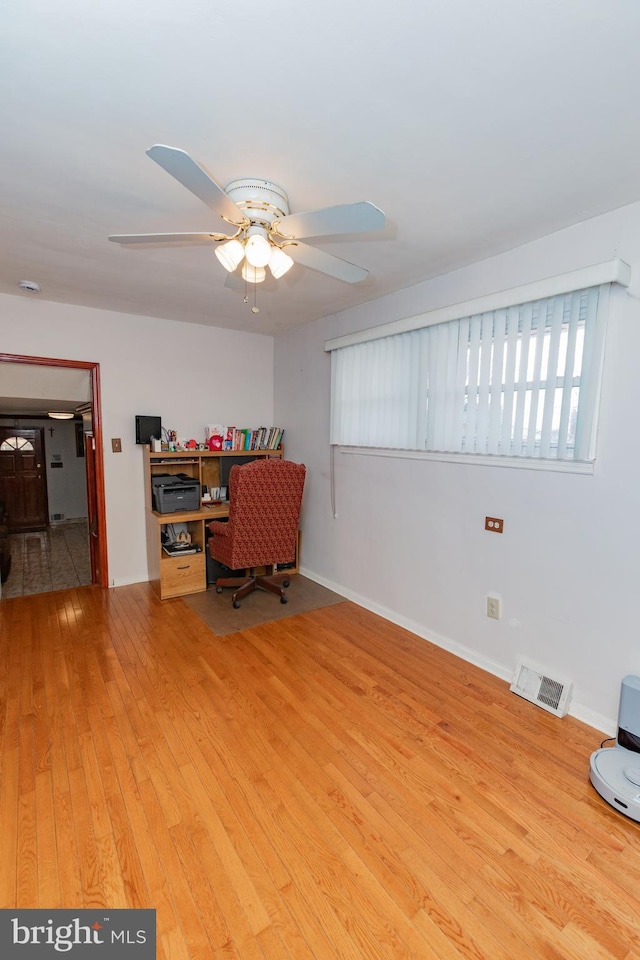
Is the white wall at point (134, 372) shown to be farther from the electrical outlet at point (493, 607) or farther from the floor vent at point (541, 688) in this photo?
the floor vent at point (541, 688)

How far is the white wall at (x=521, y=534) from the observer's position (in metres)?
1.98

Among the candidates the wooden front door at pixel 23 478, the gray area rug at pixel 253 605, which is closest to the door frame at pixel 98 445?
the gray area rug at pixel 253 605

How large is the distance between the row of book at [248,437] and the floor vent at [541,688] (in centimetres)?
304

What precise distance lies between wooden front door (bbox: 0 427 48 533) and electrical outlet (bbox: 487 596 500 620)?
272 inches

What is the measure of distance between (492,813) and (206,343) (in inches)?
163

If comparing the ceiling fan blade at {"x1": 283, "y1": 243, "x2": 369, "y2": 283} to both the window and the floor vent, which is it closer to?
the window

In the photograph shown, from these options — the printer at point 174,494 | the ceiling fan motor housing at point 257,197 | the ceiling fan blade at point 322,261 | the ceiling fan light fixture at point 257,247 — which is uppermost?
the ceiling fan motor housing at point 257,197

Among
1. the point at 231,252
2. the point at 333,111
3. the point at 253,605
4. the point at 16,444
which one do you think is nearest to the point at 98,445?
the point at 253,605

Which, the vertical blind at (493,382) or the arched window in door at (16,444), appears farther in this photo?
the arched window in door at (16,444)

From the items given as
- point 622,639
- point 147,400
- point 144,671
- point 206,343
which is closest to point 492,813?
point 622,639

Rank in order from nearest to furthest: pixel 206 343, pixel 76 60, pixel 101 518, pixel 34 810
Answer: pixel 76 60 < pixel 34 810 < pixel 101 518 < pixel 206 343

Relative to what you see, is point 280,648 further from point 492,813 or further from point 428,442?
point 428,442

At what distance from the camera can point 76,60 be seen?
3.90 feet

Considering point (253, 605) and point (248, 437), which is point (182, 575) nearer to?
point (253, 605)
